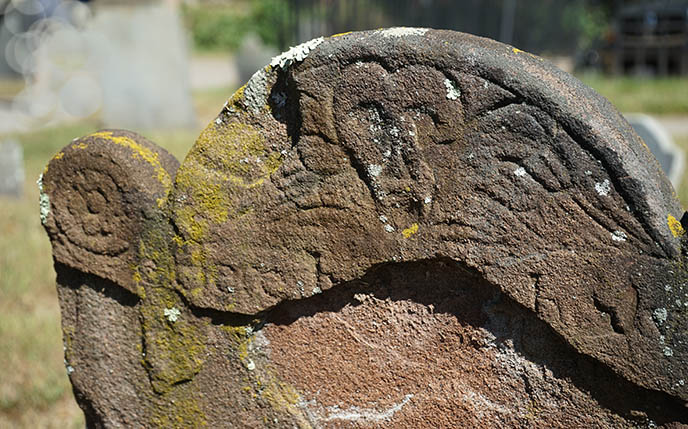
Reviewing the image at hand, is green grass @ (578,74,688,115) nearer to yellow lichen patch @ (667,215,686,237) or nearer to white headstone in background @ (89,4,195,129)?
white headstone in background @ (89,4,195,129)

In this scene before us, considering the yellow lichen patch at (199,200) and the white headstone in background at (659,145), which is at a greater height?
the yellow lichen patch at (199,200)

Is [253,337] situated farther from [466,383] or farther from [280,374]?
[466,383]

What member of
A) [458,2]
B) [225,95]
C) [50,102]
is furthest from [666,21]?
[50,102]

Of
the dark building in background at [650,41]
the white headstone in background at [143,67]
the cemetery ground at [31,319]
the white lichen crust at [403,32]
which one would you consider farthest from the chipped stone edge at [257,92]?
the dark building in background at [650,41]

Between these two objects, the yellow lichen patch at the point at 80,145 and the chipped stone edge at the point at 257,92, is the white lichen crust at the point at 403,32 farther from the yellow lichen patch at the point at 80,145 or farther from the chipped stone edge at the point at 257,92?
the yellow lichen patch at the point at 80,145

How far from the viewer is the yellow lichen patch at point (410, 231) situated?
144cm

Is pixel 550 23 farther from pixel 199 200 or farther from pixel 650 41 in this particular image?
pixel 199 200

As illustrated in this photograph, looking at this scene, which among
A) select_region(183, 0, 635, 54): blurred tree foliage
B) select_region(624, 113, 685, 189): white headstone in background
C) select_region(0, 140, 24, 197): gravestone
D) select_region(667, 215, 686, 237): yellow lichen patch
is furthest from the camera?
select_region(183, 0, 635, 54): blurred tree foliage

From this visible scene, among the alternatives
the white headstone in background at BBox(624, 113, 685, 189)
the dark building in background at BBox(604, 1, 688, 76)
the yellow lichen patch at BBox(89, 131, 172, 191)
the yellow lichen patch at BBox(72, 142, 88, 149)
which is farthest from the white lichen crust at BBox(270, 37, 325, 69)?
the dark building in background at BBox(604, 1, 688, 76)

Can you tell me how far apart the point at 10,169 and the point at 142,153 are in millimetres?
4396

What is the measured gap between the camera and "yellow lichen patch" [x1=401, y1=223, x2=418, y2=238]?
4.72 ft

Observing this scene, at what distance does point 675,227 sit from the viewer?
133cm

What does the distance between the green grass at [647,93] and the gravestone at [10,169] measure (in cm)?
684

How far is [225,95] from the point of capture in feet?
35.6
